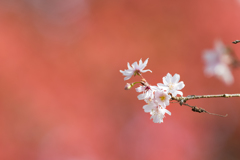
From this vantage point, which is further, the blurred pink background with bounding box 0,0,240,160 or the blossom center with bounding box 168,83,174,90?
the blurred pink background with bounding box 0,0,240,160

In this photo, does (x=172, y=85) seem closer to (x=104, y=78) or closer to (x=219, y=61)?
(x=219, y=61)

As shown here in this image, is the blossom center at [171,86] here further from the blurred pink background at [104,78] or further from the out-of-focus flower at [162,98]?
the blurred pink background at [104,78]

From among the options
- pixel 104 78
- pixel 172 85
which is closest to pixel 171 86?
pixel 172 85

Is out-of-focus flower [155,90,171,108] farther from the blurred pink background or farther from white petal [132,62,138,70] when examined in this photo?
the blurred pink background

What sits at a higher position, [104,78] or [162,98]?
[104,78]

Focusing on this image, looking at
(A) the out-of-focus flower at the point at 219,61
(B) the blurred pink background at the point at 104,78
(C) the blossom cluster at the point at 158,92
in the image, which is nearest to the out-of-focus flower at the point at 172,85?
(C) the blossom cluster at the point at 158,92

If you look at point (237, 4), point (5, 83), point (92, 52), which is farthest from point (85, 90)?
point (237, 4)

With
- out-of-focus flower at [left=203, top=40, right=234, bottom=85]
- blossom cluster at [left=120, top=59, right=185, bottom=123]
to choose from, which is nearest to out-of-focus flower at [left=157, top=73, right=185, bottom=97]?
blossom cluster at [left=120, top=59, right=185, bottom=123]
